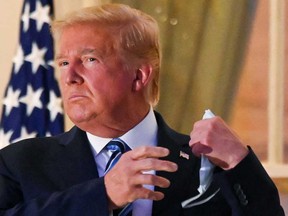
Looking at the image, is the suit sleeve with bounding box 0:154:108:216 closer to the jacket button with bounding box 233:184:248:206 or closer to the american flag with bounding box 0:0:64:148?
the jacket button with bounding box 233:184:248:206

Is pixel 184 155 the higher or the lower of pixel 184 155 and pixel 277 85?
the higher

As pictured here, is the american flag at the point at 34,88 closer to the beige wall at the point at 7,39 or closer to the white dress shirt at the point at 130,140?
the beige wall at the point at 7,39

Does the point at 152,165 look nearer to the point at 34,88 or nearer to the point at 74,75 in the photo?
the point at 74,75

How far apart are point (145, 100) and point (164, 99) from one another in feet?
5.05

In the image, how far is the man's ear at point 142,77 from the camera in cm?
201

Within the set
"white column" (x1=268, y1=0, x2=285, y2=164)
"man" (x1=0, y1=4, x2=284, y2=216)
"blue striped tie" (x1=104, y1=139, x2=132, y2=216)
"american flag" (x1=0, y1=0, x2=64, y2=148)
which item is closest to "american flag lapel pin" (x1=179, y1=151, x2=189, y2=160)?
"man" (x1=0, y1=4, x2=284, y2=216)

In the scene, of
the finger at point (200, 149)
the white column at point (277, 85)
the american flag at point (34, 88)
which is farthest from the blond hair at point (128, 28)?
the white column at point (277, 85)

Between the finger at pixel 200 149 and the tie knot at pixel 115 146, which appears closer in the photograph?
the finger at pixel 200 149

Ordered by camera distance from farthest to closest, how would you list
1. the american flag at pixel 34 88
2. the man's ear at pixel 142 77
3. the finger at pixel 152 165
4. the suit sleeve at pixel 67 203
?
the american flag at pixel 34 88, the man's ear at pixel 142 77, the suit sleeve at pixel 67 203, the finger at pixel 152 165

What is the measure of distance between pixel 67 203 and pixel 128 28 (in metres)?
0.47

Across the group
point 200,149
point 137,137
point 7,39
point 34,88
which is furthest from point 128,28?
point 7,39

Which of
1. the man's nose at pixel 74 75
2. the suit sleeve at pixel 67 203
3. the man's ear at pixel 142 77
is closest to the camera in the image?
the suit sleeve at pixel 67 203

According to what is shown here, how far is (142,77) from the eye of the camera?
2025mm

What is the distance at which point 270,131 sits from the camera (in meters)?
3.67
